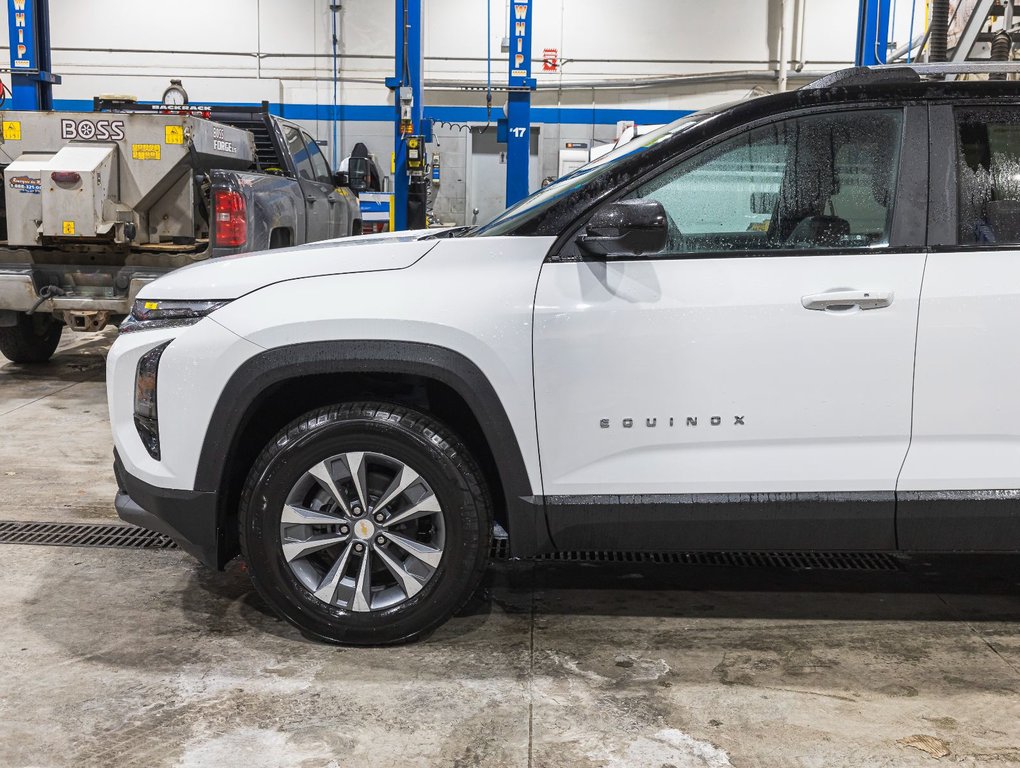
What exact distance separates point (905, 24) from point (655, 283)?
Answer: 16.2 metres

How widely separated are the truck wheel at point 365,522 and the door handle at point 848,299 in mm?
1041

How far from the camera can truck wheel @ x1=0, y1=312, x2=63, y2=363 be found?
25.1 feet

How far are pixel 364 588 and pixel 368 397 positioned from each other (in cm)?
56

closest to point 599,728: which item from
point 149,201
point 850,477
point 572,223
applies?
point 850,477

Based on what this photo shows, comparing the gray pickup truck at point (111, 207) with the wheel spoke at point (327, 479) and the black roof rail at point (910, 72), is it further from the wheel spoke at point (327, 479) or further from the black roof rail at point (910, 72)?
the black roof rail at point (910, 72)

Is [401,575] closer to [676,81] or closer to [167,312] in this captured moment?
[167,312]

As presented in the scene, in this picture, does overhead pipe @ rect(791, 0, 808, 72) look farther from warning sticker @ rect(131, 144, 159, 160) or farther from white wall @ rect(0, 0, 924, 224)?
warning sticker @ rect(131, 144, 159, 160)

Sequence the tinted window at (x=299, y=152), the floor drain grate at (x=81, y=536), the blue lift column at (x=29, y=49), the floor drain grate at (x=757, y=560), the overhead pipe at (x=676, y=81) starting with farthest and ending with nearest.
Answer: the overhead pipe at (x=676, y=81) → the blue lift column at (x=29, y=49) → the tinted window at (x=299, y=152) → the floor drain grate at (x=81, y=536) → the floor drain grate at (x=757, y=560)

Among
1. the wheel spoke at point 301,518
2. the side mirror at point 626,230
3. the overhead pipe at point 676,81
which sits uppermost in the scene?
the overhead pipe at point 676,81

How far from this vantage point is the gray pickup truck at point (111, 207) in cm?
630

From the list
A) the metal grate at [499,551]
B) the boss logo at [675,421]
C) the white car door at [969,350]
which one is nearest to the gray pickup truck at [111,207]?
the metal grate at [499,551]

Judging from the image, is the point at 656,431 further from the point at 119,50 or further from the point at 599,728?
the point at 119,50

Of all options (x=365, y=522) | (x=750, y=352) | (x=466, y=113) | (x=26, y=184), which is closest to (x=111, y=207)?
(x=26, y=184)

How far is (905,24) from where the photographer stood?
16625 millimetres
